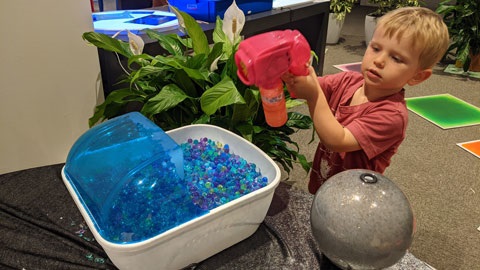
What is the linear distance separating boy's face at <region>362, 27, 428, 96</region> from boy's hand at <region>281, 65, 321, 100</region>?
0.17 m

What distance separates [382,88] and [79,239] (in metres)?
0.71

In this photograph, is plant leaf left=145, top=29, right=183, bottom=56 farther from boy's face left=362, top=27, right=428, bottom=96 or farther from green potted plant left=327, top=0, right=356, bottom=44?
green potted plant left=327, top=0, right=356, bottom=44

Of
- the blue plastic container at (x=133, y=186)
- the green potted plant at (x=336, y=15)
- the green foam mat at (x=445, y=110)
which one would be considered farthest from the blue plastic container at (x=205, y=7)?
the green potted plant at (x=336, y=15)

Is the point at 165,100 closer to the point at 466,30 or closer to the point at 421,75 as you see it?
the point at 421,75

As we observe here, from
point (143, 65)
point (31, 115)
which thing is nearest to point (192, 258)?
point (143, 65)

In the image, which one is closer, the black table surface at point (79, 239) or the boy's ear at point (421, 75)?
the black table surface at point (79, 239)

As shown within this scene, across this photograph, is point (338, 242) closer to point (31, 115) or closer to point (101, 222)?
point (101, 222)

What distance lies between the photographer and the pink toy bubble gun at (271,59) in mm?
636

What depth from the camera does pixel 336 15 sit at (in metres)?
3.93

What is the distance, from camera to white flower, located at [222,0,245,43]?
1182 millimetres

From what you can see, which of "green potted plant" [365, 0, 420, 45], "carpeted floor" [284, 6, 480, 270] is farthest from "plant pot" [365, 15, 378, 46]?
"carpeted floor" [284, 6, 480, 270]

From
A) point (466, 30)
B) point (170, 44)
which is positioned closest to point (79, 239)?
point (170, 44)

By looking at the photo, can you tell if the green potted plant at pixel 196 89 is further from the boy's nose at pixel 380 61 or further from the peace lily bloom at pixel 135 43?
the boy's nose at pixel 380 61

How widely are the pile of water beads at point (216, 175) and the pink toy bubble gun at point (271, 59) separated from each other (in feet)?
0.57
